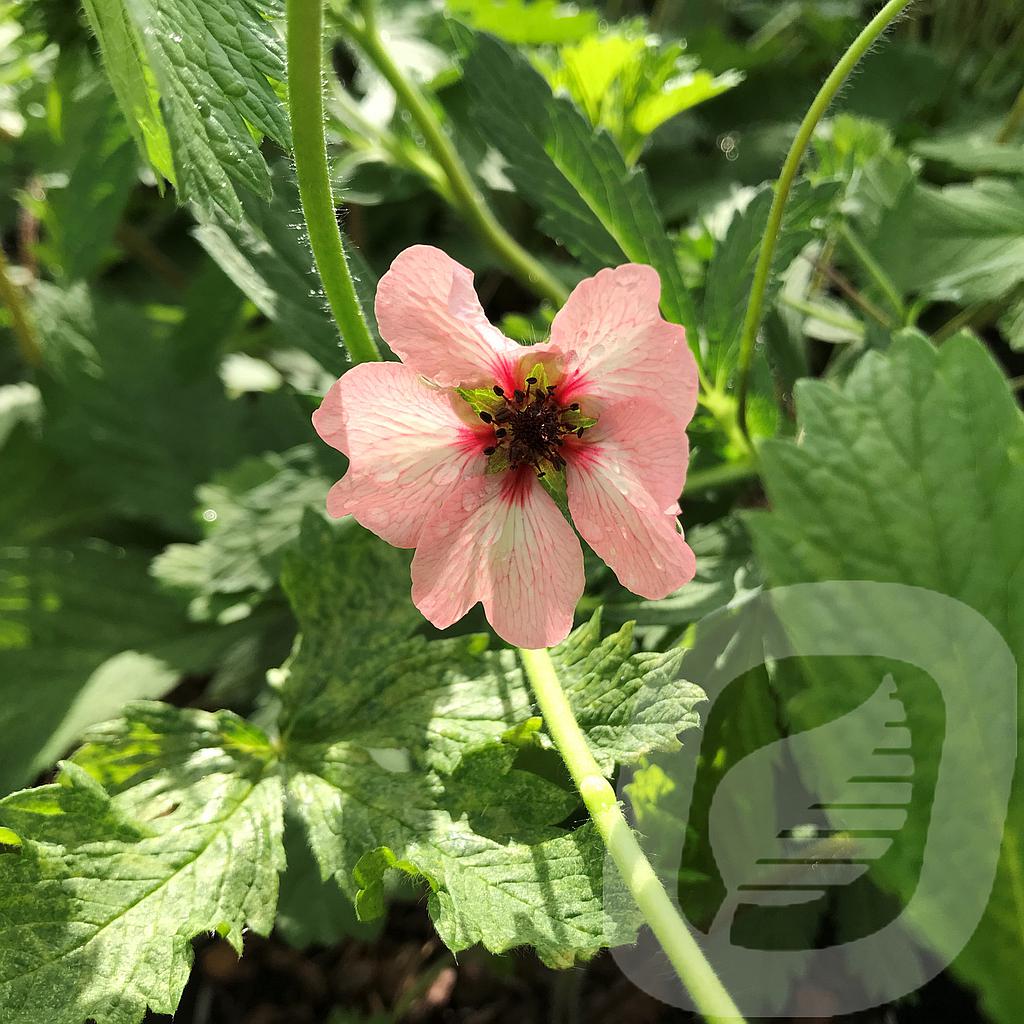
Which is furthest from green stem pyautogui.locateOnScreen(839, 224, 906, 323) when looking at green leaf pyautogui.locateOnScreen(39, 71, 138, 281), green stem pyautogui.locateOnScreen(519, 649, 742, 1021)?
green leaf pyautogui.locateOnScreen(39, 71, 138, 281)

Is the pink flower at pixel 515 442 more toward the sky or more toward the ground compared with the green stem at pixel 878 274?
more toward the sky

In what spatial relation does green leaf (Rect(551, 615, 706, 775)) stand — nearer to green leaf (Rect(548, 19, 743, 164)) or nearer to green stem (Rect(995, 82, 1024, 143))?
green leaf (Rect(548, 19, 743, 164))

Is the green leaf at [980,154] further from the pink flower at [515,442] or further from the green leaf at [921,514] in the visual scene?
the pink flower at [515,442]

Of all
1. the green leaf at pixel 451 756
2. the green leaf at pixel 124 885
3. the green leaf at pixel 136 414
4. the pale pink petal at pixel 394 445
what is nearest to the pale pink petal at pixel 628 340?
the pale pink petal at pixel 394 445

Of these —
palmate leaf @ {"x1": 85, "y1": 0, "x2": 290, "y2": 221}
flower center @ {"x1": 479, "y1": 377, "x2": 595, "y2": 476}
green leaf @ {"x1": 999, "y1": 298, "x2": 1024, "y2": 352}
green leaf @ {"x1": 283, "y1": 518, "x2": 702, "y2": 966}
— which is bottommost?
green leaf @ {"x1": 283, "y1": 518, "x2": 702, "y2": 966}

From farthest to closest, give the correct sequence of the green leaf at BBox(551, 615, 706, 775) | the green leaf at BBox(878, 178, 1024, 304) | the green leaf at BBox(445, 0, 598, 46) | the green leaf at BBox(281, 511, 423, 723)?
the green leaf at BBox(445, 0, 598, 46), the green leaf at BBox(878, 178, 1024, 304), the green leaf at BBox(281, 511, 423, 723), the green leaf at BBox(551, 615, 706, 775)

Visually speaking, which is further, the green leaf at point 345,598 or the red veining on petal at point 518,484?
the green leaf at point 345,598

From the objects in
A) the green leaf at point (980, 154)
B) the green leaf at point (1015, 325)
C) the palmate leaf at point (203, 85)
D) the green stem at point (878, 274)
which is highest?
the palmate leaf at point (203, 85)
